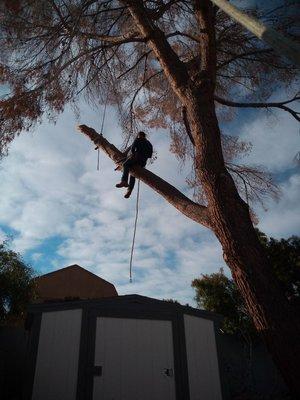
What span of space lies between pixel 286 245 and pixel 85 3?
12318 millimetres

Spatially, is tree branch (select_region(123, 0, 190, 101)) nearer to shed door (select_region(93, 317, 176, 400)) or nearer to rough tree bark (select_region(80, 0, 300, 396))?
rough tree bark (select_region(80, 0, 300, 396))

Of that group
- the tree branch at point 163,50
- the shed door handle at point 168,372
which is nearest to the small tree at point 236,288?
the shed door handle at point 168,372

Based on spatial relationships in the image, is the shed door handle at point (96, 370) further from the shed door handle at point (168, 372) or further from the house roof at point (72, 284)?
the house roof at point (72, 284)

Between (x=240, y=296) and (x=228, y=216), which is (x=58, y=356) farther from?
(x=240, y=296)

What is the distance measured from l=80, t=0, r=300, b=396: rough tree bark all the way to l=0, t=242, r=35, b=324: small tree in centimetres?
1108

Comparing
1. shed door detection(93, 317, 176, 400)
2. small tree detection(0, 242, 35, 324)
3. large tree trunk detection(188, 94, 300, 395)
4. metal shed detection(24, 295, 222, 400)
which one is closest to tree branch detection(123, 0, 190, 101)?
large tree trunk detection(188, 94, 300, 395)

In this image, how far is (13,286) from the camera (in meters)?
15.4

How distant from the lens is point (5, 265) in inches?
629

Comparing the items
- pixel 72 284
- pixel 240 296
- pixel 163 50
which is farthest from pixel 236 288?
pixel 72 284

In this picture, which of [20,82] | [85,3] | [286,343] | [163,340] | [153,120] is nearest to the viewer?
[286,343]

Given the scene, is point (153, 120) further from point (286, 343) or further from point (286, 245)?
point (286, 245)

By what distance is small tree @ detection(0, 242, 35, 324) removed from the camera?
14945mm

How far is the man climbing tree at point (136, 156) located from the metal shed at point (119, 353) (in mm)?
3678

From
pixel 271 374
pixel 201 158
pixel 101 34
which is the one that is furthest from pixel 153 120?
pixel 271 374
